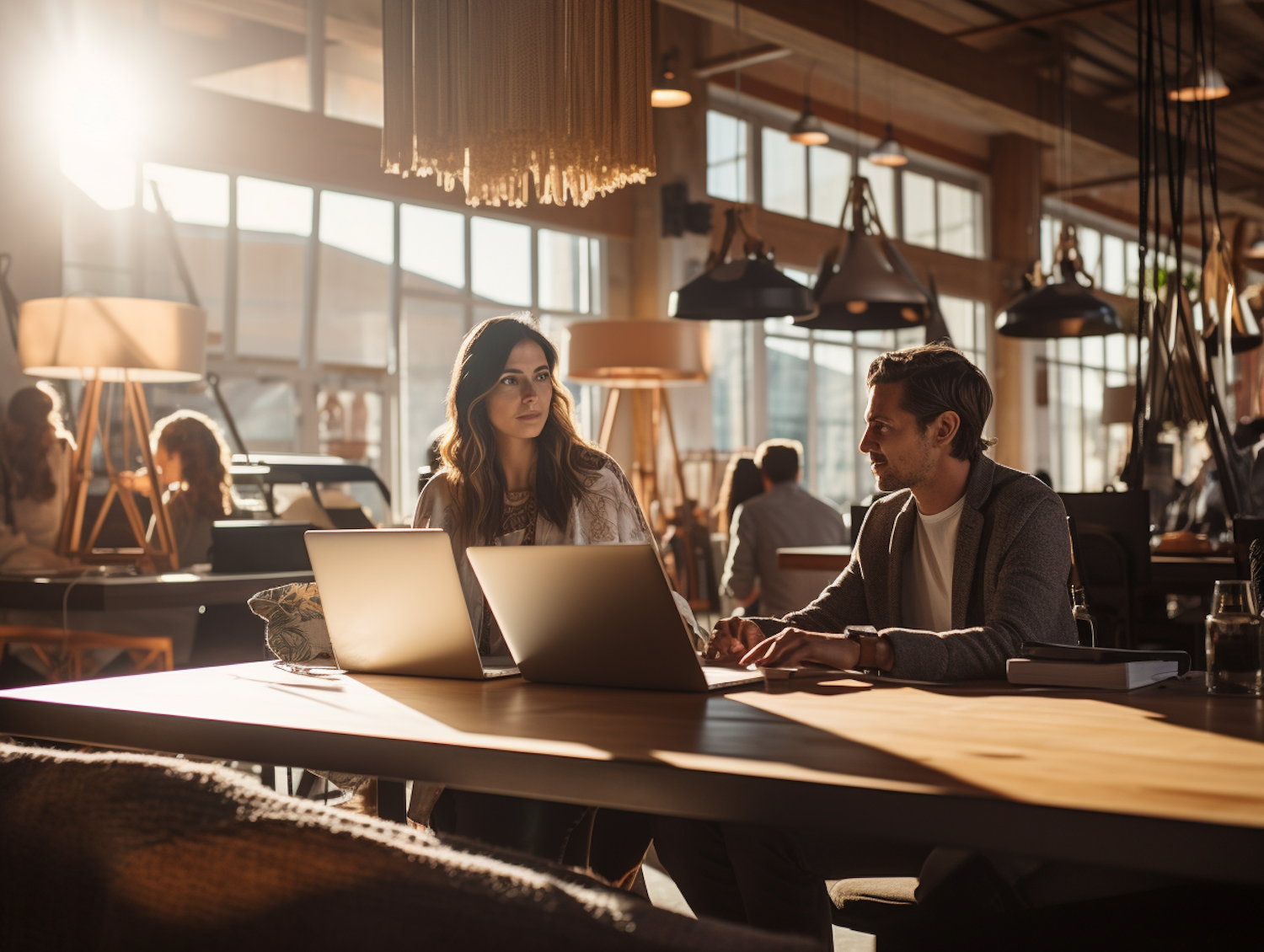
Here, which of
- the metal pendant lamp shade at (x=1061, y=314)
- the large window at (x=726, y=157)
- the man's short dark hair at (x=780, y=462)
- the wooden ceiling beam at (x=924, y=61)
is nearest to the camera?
the metal pendant lamp shade at (x=1061, y=314)

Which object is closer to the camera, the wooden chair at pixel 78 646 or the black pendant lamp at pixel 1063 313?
the wooden chair at pixel 78 646

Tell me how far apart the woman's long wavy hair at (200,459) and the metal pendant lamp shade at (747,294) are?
1.99 m

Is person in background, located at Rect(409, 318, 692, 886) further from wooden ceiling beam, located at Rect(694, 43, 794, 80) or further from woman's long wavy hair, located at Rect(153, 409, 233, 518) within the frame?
wooden ceiling beam, located at Rect(694, 43, 794, 80)

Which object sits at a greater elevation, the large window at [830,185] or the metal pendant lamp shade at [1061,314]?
the large window at [830,185]

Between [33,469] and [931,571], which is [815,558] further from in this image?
Answer: [33,469]

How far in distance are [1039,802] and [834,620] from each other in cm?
140

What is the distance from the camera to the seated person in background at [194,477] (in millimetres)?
5125

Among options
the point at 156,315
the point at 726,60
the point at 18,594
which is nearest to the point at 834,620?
the point at 18,594

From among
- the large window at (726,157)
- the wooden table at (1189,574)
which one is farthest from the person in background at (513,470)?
the large window at (726,157)

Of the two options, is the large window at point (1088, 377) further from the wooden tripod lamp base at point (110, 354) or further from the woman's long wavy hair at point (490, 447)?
the woman's long wavy hair at point (490, 447)

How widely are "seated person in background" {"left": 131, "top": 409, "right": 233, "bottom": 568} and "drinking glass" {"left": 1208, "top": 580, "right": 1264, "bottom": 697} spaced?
4.18 metres

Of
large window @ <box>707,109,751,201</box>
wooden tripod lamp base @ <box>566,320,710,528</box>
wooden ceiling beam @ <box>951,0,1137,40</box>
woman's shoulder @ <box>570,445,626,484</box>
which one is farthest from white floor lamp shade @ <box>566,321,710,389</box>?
large window @ <box>707,109,751,201</box>

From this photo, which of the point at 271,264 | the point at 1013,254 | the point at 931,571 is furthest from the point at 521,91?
the point at 1013,254

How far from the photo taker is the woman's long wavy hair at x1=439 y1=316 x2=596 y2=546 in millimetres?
2629
